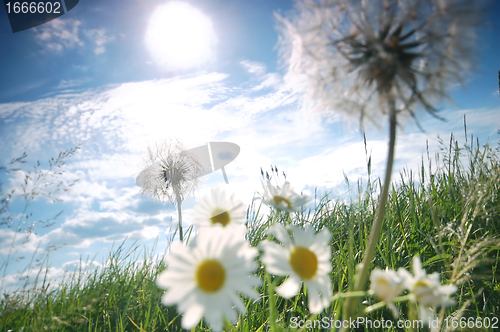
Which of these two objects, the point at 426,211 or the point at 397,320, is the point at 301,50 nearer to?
the point at 397,320

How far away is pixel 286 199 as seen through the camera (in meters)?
1.12

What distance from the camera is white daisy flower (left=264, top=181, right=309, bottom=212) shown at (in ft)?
3.50

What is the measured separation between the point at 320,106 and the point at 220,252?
74cm

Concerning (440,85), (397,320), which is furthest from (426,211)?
(440,85)

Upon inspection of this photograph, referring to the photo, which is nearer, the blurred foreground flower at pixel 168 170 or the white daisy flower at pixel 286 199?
the white daisy flower at pixel 286 199

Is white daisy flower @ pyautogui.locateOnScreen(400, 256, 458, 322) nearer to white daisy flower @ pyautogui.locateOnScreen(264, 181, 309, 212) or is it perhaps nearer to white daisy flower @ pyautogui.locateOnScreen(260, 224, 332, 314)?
white daisy flower @ pyautogui.locateOnScreen(260, 224, 332, 314)

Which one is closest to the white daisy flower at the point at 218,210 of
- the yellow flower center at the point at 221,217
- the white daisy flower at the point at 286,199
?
the yellow flower center at the point at 221,217

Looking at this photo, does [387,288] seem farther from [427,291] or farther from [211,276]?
[211,276]

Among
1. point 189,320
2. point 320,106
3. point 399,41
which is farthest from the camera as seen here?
point 320,106

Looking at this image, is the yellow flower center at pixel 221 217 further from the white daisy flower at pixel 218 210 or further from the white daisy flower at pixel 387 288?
the white daisy flower at pixel 387 288

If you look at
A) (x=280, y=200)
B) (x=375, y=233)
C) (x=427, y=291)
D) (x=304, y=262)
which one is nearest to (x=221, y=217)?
(x=280, y=200)

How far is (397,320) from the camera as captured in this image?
1.78 meters

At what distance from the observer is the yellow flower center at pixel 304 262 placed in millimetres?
786

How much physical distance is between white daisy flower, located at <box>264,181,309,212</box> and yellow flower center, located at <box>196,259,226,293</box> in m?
0.43
